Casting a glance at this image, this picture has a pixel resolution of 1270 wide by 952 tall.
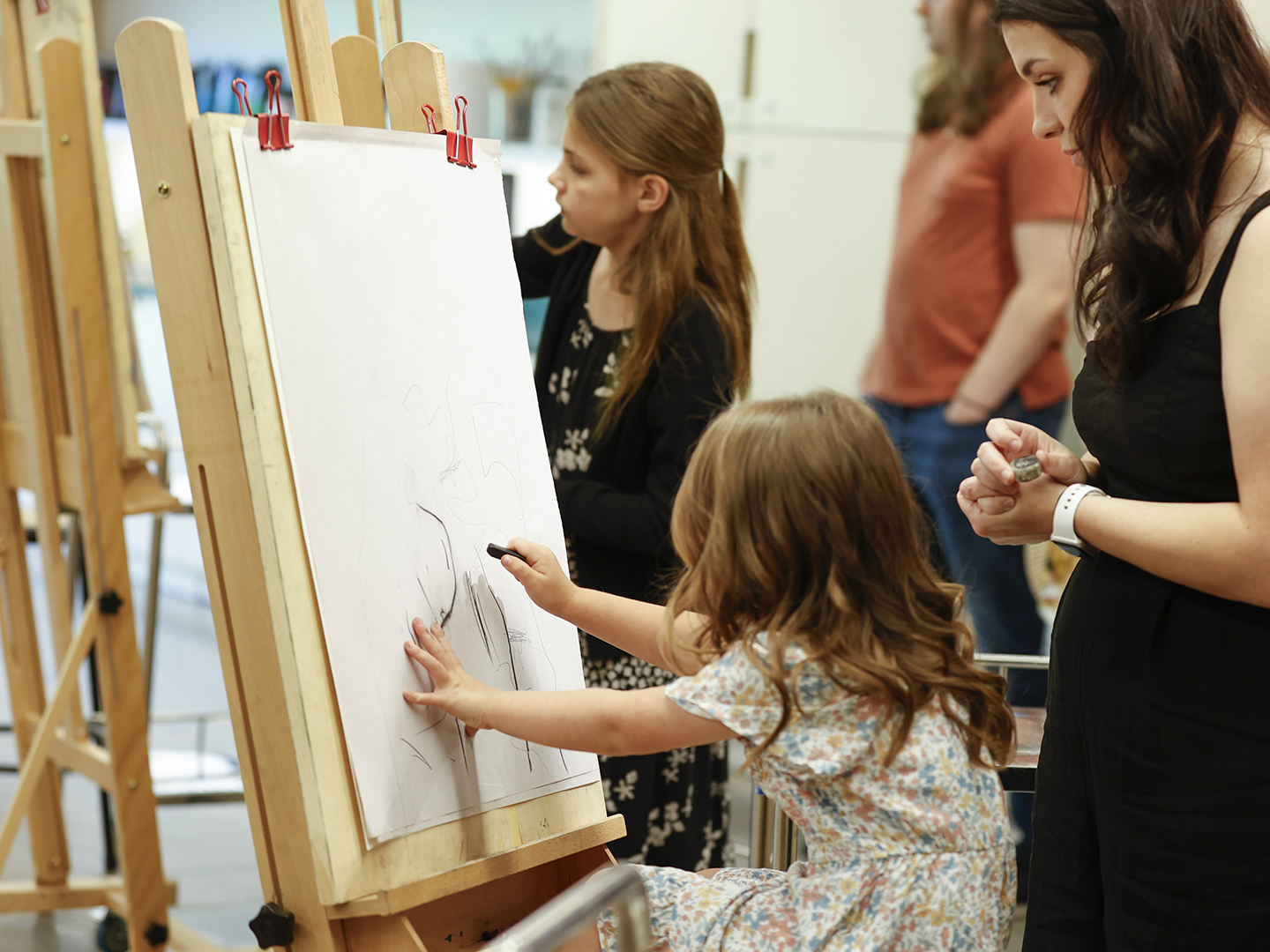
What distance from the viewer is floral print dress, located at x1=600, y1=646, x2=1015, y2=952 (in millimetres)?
938

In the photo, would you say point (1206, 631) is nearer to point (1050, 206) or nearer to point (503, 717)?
point (503, 717)

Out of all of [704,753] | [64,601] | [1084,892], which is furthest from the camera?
[64,601]

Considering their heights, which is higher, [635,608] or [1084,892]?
[635,608]

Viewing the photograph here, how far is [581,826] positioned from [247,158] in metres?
0.65

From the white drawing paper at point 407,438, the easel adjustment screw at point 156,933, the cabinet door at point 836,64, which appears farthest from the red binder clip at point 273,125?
the cabinet door at point 836,64

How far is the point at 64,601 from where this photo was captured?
1908mm

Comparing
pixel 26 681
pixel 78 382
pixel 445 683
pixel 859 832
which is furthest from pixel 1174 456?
pixel 26 681

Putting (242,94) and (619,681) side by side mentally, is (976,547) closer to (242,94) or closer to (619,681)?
(619,681)

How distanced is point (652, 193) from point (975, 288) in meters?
1.23

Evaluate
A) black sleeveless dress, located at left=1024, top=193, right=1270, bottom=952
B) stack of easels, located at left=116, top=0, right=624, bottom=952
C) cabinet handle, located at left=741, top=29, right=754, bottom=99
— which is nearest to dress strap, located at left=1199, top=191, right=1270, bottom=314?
black sleeveless dress, located at left=1024, top=193, right=1270, bottom=952

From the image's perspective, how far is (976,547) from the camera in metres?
2.42

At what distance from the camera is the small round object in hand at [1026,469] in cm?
102

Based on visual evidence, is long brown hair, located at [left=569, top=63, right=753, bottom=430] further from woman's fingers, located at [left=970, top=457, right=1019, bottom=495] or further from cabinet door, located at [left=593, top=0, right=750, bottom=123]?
cabinet door, located at [left=593, top=0, right=750, bottom=123]

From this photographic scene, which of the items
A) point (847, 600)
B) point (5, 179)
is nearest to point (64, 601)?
point (5, 179)
